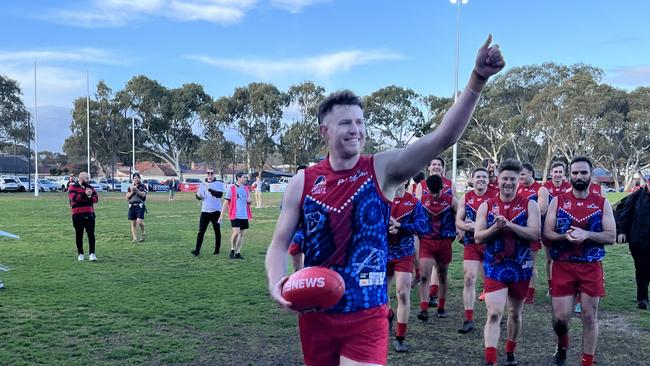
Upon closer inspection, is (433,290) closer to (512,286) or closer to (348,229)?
(512,286)

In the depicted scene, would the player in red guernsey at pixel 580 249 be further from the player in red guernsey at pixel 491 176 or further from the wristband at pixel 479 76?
the wristband at pixel 479 76

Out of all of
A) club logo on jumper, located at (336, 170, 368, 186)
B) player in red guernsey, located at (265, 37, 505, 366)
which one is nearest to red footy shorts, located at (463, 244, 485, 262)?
player in red guernsey, located at (265, 37, 505, 366)

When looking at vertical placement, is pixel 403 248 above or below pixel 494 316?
above

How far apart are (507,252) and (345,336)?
10.9 ft

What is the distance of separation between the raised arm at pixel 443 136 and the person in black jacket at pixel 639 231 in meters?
7.00

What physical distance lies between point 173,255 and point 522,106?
169ft

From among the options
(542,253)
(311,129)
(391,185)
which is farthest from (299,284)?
(311,129)

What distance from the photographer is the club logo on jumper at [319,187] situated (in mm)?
3047

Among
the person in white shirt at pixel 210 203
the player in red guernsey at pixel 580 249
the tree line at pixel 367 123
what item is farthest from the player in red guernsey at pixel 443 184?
the tree line at pixel 367 123

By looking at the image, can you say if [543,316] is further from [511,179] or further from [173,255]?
[173,255]

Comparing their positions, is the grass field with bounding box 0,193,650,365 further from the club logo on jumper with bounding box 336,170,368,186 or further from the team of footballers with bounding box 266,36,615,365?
the club logo on jumper with bounding box 336,170,368,186

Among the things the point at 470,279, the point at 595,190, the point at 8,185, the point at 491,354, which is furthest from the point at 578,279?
the point at 8,185

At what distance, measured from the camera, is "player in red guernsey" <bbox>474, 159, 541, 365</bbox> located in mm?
5727

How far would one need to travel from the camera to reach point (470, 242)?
7641 mm
